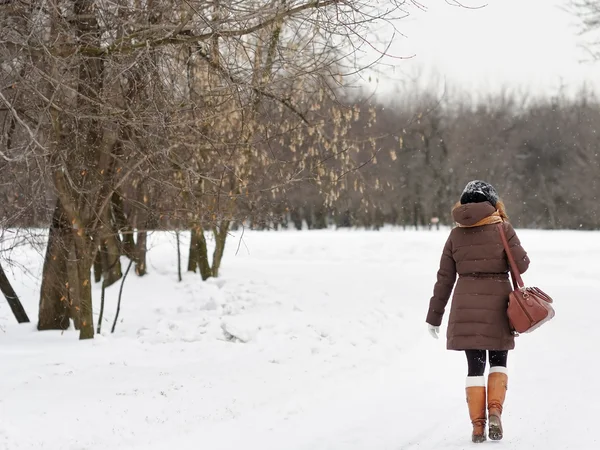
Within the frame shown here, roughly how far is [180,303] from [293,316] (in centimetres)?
268

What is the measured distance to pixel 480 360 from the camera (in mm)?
5602

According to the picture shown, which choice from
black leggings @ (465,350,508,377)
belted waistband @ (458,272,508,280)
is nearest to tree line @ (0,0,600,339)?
belted waistband @ (458,272,508,280)

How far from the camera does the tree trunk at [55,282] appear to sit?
9.75m

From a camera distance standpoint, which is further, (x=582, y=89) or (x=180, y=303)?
(x=582, y=89)

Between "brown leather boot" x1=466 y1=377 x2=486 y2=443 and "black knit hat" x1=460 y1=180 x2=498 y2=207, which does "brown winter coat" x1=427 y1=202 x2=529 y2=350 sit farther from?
"brown leather boot" x1=466 y1=377 x2=486 y2=443

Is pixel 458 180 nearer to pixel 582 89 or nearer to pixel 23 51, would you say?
pixel 582 89

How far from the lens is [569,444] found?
5.52 m

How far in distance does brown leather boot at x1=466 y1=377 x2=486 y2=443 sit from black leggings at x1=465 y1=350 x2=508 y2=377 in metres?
0.12

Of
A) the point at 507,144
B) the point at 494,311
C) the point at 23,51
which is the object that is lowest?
the point at 494,311

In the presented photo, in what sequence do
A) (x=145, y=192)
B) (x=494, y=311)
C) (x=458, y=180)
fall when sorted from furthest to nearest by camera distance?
(x=458, y=180)
(x=145, y=192)
(x=494, y=311)

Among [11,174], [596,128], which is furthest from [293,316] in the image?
[596,128]

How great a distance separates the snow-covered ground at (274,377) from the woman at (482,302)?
356 millimetres

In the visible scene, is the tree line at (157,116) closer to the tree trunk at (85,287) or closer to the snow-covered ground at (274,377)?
the tree trunk at (85,287)

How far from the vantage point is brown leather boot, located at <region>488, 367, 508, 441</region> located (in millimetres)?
5391
